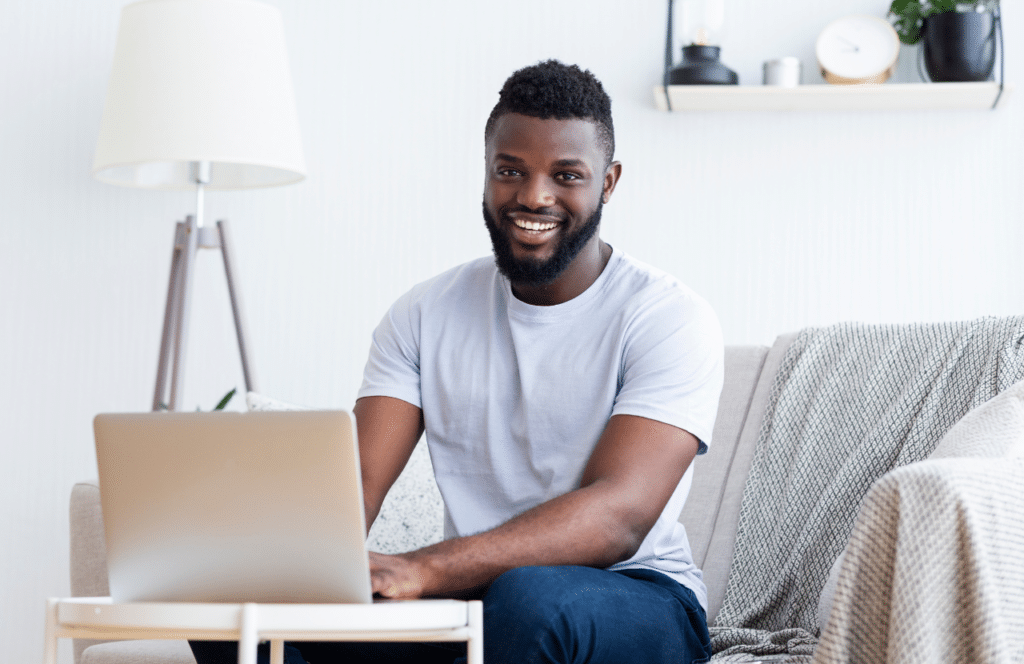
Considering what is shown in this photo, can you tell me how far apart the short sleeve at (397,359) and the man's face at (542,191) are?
0.56 feet

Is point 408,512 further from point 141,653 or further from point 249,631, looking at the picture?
point 249,631

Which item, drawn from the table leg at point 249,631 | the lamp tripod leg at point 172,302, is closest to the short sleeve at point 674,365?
the table leg at point 249,631

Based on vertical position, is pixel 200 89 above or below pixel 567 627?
above

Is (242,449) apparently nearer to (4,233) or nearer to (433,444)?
(433,444)

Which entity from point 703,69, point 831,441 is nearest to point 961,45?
point 703,69

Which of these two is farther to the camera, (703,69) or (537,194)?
(703,69)

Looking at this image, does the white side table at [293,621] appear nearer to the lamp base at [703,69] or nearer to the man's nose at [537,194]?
the man's nose at [537,194]

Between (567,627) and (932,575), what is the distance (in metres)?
0.34

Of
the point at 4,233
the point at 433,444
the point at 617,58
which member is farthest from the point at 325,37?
the point at 433,444

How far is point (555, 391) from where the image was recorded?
4.61 feet

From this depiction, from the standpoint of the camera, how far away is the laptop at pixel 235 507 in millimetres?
919

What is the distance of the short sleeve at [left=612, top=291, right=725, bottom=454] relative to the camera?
1.29m

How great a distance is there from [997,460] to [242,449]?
73 cm

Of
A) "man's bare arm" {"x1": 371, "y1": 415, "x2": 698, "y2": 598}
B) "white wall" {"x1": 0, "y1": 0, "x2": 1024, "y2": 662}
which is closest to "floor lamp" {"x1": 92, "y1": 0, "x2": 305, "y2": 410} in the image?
"white wall" {"x1": 0, "y1": 0, "x2": 1024, "y2": 662}
